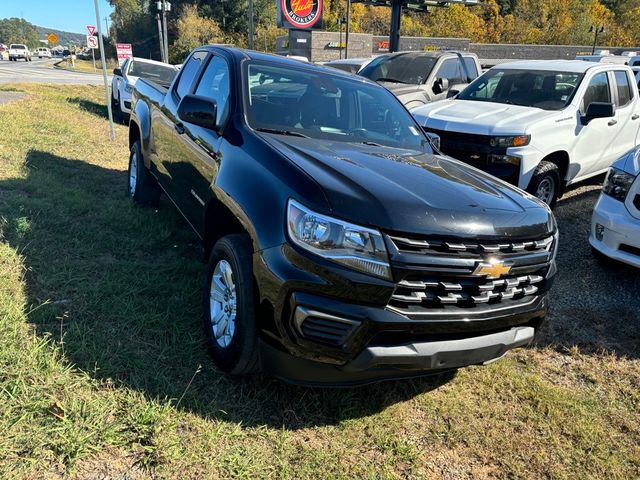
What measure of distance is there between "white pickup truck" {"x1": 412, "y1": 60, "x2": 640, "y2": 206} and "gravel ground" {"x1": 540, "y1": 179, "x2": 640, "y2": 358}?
1.00 metres

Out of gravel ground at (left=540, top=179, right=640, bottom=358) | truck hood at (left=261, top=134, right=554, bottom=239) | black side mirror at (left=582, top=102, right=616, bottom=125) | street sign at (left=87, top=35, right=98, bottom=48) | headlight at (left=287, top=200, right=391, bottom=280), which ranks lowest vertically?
gravel ground at (left=540, top=179, right=640, bottom=358)

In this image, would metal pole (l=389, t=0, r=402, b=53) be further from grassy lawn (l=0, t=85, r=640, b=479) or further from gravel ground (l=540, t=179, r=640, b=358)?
grassy lawn (l=0, t=85, r=640, b=479)

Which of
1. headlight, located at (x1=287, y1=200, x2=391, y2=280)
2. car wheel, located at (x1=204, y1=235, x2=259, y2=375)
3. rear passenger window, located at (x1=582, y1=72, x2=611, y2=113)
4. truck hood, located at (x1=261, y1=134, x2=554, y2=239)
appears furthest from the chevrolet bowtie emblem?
rear passenger window, located at (x1=582, y1=72, x2=611, y2=113)

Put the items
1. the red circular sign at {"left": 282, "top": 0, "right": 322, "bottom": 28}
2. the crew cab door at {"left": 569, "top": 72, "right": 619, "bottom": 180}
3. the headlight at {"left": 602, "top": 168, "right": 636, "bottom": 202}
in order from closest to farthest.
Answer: the headlight at {"left": 602, "top": 168, "right": 636, "bottom": 202} → the crew cab door at {"left": 569, "top": 72, "right": 619, "bottom": 180} → the red circular sign at {"left": 282, "top": 0, "right": 322, "bottom": 28}

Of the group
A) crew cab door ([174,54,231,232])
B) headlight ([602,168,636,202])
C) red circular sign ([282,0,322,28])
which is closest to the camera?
crew cab door ([174,54,231,232])

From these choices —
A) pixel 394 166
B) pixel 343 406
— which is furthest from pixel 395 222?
pixel 343 406

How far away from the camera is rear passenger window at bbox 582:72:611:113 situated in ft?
21.9

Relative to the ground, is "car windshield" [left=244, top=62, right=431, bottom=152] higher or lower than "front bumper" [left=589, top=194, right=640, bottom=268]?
higher

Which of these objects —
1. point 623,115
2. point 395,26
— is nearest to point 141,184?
point 623,115

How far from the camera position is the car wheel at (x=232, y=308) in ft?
8.45

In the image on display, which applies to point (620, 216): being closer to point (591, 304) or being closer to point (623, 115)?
point (591, 304)

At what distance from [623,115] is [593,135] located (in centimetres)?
96

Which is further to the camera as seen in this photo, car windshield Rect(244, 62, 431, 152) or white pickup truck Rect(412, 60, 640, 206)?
white pickup truck Rect(412, 60, 640, 206)

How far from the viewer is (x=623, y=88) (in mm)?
7387
